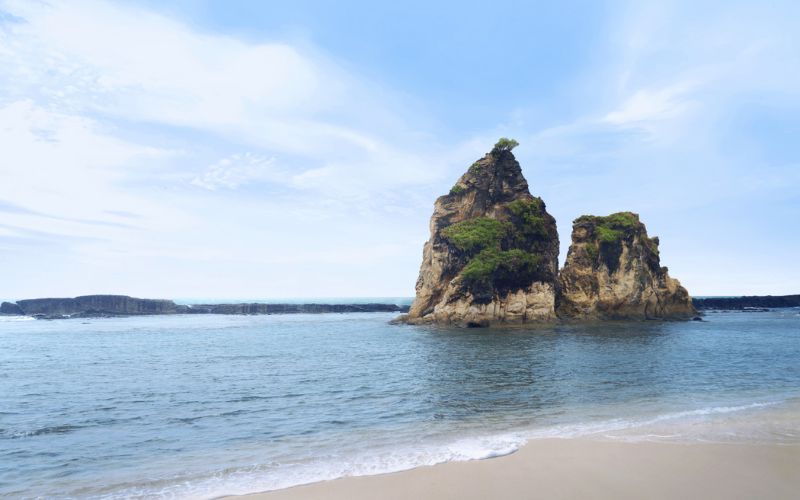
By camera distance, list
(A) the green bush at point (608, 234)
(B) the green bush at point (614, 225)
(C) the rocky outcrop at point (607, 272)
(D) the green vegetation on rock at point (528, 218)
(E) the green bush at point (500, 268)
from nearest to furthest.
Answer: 1. (E) the green bush at point (500, 268)
2. (D) the green vegetation on rock at point (528, 218)
3. (A) the green bush at point (608, 234)
4. (B) the green bush at point (614, 225)
5. (C) the rocky outcrop at point (607, 272)

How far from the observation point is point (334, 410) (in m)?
17.8

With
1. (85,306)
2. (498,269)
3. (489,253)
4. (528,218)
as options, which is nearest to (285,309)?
(85,306)

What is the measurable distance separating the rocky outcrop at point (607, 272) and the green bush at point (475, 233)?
1304 cm

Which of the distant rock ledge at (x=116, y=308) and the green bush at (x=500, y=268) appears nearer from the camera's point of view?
the green bush at (x=500, y=268)

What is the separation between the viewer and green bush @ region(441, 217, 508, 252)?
207 ft

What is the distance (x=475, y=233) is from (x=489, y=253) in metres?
4.08

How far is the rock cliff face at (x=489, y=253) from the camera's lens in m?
60.2

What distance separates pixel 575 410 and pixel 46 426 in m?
17.5

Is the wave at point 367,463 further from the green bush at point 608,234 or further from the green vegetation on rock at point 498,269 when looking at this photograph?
the green bush at point 608,234

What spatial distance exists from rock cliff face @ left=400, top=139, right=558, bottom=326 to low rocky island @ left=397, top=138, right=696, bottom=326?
129mm

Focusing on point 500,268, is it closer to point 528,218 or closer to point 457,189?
point 528,218

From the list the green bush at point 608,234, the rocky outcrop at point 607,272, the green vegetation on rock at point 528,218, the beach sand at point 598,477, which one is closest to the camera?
the beach sand at point 598,477

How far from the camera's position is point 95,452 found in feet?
43.1

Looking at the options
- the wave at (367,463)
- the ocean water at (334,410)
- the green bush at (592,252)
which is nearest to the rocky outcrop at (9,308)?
the ocean water at (334,410)
